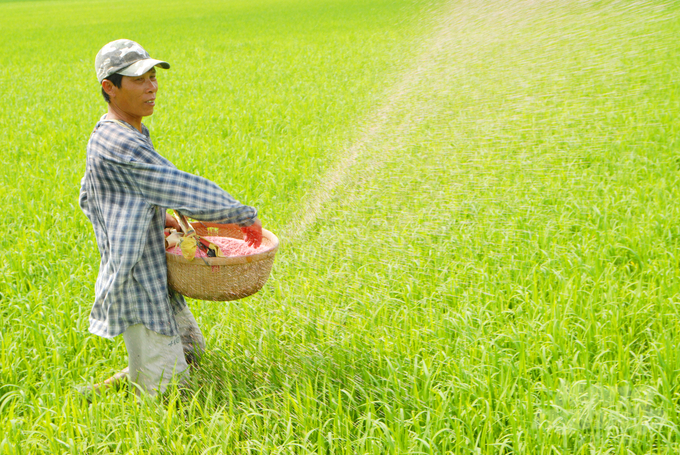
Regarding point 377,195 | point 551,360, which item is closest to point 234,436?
point 551,360

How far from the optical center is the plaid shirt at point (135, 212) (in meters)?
2.21

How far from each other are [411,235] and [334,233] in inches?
21.2

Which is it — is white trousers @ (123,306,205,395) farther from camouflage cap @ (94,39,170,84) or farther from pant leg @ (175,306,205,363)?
camouflage cap @ (94,39,170,84)

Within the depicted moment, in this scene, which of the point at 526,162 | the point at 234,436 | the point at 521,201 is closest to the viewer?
the point at 234,436

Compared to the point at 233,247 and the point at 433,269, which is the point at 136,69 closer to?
the point at 233,247

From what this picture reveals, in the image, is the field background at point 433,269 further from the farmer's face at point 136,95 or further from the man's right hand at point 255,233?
the farmer's face at point 136,95

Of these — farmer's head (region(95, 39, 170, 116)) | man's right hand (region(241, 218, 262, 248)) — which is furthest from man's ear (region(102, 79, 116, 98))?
man's right hand (region(241, 218, 262, 248))

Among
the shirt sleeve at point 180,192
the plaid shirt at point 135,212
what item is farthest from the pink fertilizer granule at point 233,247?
the shirt sleeve at point 180,192

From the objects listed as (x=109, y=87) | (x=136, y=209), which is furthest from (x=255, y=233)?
(x=109, y=87)

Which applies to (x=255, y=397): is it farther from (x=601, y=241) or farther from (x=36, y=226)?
(x=36, y=226)

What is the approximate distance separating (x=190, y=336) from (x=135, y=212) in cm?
80

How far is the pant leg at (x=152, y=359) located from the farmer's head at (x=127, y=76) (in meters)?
0.90

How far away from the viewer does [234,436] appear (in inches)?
90.4

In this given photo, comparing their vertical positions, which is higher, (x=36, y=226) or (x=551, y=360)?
(x=36, y=226)
